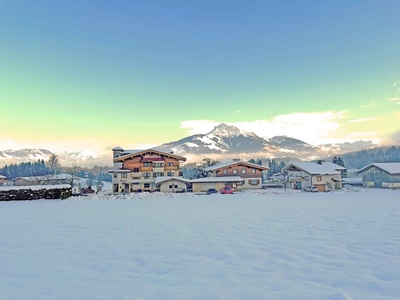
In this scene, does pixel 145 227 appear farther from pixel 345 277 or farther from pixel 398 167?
pixel 398 167

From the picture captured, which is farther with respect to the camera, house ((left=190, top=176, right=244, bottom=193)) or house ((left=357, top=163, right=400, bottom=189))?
house ((left=357, top=163, right=400, bottom=189))

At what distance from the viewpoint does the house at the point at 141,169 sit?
47.0 metres

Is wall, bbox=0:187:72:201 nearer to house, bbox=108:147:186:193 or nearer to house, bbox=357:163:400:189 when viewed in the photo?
house, bbox=108:147:186:193

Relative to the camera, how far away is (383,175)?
46.7 metres

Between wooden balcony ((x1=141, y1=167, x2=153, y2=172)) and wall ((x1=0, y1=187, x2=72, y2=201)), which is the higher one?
wooden balcony ((x1=141, y1=167, x2=153, y2=172))

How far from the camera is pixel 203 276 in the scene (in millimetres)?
5109

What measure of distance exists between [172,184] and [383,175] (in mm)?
39953

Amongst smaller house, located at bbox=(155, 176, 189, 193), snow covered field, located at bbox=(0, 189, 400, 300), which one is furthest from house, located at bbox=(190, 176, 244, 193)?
snow covered field, located at bbox=(0, 189, 400, 300)

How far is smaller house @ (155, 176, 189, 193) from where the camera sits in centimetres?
4400

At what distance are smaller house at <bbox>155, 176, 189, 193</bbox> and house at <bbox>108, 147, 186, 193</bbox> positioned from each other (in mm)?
3569

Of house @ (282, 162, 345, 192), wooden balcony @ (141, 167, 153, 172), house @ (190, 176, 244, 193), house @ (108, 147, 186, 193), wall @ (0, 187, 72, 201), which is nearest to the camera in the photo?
wall @ (0, 187, 72, 201)

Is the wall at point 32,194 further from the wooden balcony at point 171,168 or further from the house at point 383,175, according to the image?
the house at point 383,175

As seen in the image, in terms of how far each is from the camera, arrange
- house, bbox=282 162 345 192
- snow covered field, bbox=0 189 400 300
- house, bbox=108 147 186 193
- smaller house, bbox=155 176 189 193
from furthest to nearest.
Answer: house, bbox=108 147 186 193, house, bbox=282 162 345 192, smaller house, bbox=155 176 189 193, snow covered field, bbox=0 189 400 300

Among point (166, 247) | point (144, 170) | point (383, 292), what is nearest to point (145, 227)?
point (166, 247)
